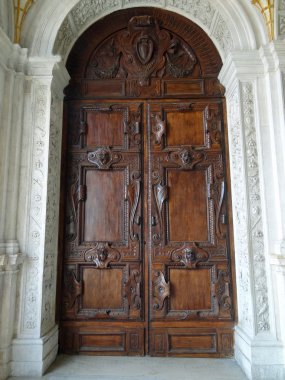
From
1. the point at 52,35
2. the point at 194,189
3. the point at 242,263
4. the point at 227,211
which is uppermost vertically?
the point at 52,35

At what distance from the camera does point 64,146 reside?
3541 millimetres

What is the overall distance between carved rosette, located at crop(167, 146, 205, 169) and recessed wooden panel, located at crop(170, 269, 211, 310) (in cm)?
117

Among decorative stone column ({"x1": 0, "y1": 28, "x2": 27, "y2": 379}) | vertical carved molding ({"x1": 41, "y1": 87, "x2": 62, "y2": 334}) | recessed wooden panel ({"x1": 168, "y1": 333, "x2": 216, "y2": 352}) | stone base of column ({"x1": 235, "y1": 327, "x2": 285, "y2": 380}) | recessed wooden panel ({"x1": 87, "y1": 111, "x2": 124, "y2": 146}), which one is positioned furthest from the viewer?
recessed wooden panel ({"x1": 87, "y1": 111, "x2": 124, "y2": 146})

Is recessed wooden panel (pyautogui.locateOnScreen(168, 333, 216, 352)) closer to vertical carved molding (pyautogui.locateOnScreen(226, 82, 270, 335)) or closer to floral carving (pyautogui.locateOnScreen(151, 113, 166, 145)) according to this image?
vertical carved molding (pyautogui.locateOnScreen(226, 82, 270, 335))

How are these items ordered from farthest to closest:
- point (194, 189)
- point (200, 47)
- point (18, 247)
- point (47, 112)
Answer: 1. point (200, 47)
2. point (194, 189)
3. point (47, 112)
4. point (18, 247)

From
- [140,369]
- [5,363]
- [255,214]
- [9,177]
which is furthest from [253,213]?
[5,363]

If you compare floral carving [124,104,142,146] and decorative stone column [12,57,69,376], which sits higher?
floral carving [124,104,142,146]

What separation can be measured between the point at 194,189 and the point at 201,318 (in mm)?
1371

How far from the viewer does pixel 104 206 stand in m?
3.44

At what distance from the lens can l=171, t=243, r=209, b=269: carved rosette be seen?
3.31 meters

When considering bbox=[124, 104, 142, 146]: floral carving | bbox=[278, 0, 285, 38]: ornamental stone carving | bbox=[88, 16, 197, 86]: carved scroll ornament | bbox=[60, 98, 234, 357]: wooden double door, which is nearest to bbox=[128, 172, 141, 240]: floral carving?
bbox=[60, 98, 234, 357]: wooden double door

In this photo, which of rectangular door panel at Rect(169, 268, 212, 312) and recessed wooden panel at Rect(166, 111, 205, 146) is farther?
recessed wooden panel at Rect(166, 111, 205, 146)

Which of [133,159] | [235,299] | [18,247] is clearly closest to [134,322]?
[235,299]

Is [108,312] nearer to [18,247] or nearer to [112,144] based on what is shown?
[18,247]
